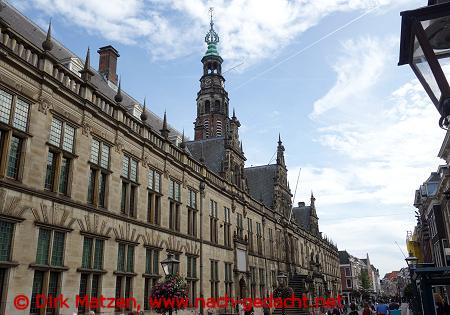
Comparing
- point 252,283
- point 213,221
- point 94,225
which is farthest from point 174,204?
point 252,283

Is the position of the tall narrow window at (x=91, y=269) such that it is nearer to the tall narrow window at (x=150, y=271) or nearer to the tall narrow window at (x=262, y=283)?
the tall narrow window at (x=150, y=271)

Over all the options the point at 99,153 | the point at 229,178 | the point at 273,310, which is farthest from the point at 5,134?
the point at 273,310

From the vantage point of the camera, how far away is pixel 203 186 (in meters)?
29.4

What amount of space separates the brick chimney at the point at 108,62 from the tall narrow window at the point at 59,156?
47.8 feet

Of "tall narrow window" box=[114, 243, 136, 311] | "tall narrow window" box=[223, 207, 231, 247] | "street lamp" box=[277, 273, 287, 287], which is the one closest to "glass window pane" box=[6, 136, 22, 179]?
"tall narrow window" box=[114, 243, 136, 311]

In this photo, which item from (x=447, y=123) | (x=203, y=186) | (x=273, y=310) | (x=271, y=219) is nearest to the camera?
(x=447, y=123)

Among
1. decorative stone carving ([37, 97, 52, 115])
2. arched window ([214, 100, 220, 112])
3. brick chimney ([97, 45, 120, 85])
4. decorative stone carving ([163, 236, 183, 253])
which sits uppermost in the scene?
arched window ([214, 100, 220, 112])

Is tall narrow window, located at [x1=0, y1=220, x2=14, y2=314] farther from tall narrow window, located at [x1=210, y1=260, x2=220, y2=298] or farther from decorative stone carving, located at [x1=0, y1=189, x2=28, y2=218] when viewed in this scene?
tall narrow window, located at [x1=210, y1=260, x2=220, y2=298]

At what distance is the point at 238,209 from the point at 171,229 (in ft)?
42.2

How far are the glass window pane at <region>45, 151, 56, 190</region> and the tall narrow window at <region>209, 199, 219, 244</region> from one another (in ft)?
53.3

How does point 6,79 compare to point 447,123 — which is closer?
point 447,123

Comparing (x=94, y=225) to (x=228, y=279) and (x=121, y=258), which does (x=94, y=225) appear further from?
(x=228, y=279)

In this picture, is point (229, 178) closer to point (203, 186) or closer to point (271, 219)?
A: point (203, 186)

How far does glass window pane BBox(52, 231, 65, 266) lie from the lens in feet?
49.8
